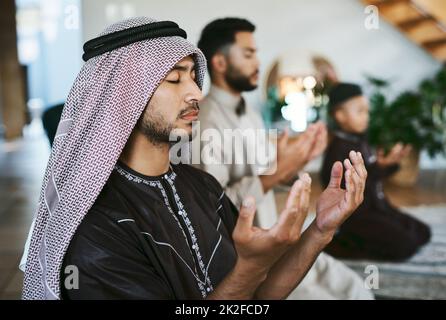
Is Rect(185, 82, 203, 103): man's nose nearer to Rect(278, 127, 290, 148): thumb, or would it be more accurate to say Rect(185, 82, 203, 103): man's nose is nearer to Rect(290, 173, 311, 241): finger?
Rect(290, 173, 311, 241): finger

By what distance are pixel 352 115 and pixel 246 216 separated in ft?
8.87

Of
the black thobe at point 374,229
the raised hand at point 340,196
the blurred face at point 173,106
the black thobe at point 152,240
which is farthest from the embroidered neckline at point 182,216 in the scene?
the black thobe at point 374,229

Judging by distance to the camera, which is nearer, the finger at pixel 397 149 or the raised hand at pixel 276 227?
the raised hand at pixel 276 227

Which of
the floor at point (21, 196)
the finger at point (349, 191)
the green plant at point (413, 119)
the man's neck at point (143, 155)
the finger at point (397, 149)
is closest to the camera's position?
the finger at point (349, 191)

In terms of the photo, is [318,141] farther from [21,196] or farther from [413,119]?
[413,119]

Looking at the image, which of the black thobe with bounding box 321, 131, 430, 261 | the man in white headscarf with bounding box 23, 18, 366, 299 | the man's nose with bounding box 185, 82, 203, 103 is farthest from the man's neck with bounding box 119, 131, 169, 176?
the black thobe with bounding box 321, 131, 430, 261

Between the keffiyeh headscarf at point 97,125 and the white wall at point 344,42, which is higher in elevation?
the keffiyeh headscarf at point 97,125

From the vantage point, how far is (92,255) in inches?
40.7

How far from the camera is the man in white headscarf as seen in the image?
1.04m

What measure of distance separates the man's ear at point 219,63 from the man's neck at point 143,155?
2.65ft

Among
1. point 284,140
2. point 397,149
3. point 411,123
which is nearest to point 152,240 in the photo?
point 284,140

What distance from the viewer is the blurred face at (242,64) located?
6.34 feet

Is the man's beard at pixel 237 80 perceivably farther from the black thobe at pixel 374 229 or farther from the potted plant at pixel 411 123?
the potted plant at pixel 411 123

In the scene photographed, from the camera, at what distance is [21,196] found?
4.59 m
